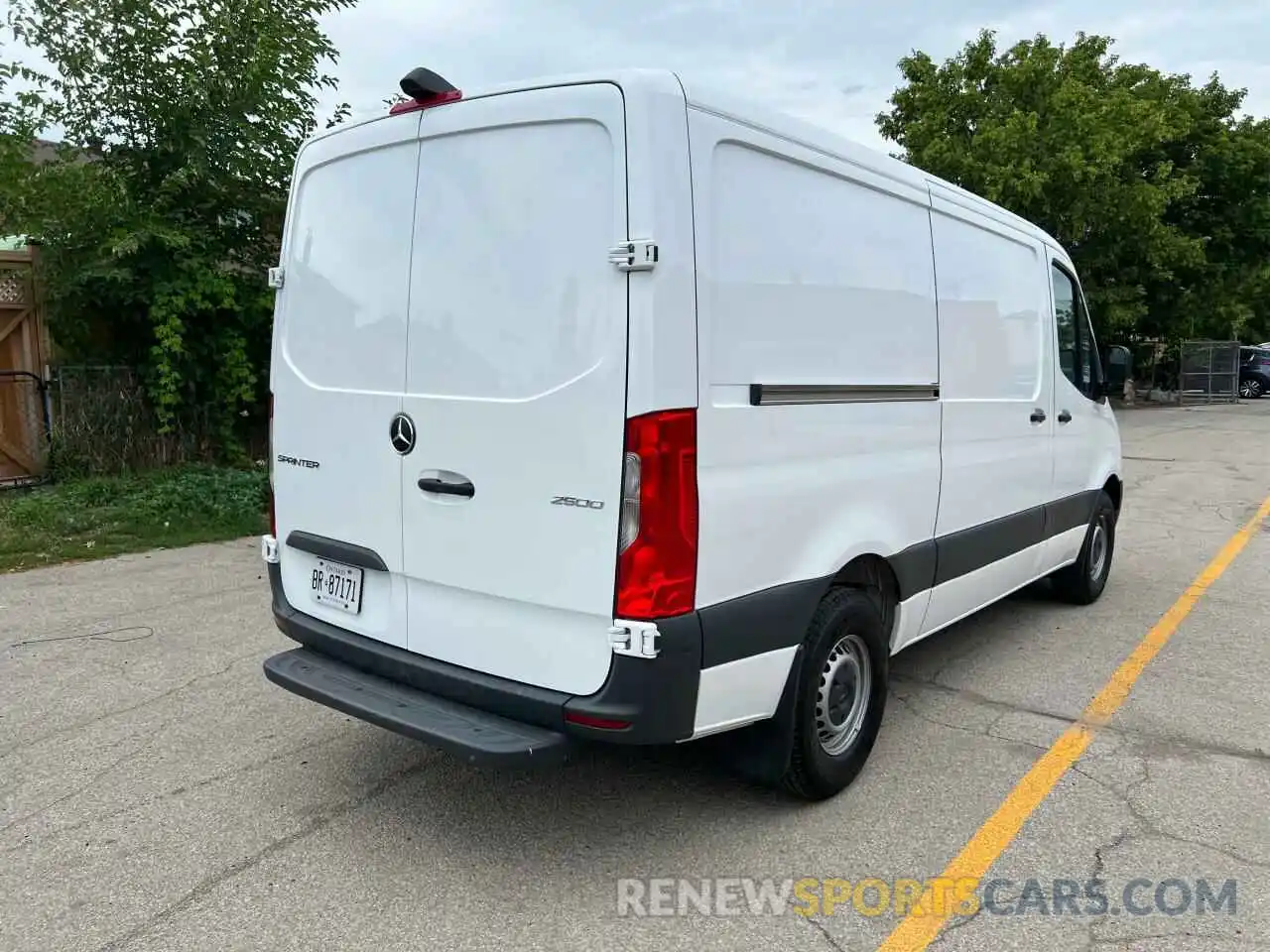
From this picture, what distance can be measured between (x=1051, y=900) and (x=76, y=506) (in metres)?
8.50

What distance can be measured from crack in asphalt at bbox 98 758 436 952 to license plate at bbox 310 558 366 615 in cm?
70

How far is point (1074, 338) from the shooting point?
5812mm

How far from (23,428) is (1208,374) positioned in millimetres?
31569

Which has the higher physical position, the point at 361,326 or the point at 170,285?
the point at 170,285

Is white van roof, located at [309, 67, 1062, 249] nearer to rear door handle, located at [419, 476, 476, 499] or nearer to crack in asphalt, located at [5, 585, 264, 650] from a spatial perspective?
rear door handle, located at [419, 476, 476, 499]

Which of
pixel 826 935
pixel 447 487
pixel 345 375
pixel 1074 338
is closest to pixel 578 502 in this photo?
pixel 447 487

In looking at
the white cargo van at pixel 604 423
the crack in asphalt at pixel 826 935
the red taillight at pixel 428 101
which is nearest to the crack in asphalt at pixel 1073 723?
the white cargo van at pixel 604 423

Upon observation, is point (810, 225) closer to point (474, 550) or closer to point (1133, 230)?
point (474, 550)

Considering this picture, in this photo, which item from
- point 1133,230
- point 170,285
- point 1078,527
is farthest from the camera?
point 1133,230

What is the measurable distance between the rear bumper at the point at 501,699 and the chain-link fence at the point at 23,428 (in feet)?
25.2

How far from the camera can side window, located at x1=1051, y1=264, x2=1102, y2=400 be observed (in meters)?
5.62

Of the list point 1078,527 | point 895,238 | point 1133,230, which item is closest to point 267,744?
point 895,238

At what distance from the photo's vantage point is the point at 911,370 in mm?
3912

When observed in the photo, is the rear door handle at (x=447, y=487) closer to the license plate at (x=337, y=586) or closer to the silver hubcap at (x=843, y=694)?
the license plate at (x=337, y=586)
